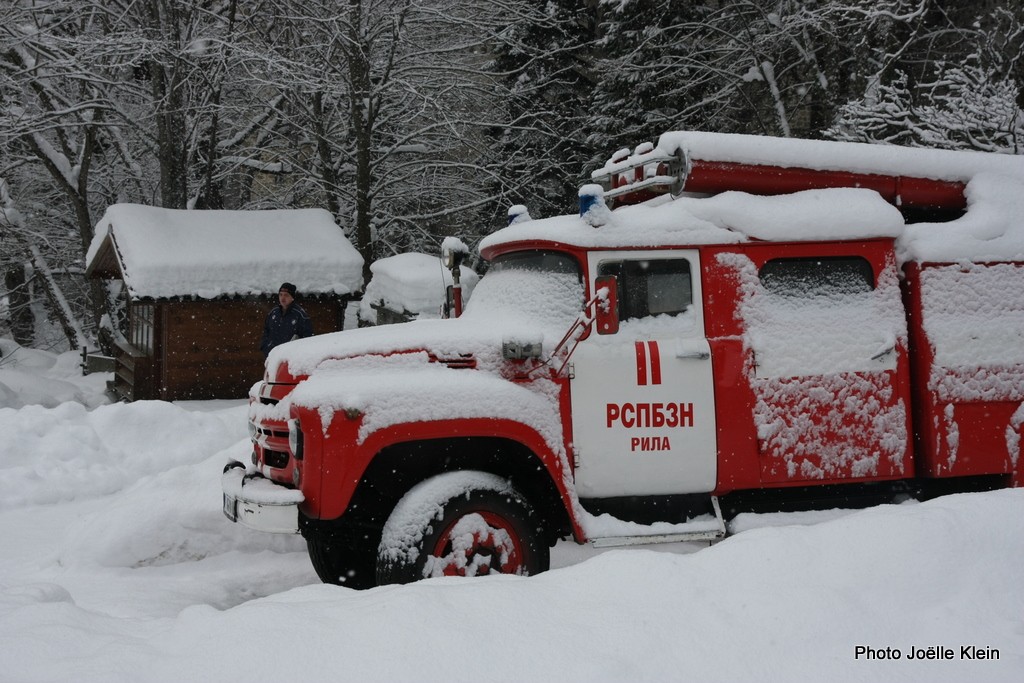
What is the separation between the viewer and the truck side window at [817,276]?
5.43 m

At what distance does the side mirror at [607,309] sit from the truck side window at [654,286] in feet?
0.93

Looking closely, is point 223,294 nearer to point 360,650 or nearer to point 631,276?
point 631,276

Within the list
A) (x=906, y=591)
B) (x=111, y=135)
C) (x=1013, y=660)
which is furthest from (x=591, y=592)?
(x=111, y=135)

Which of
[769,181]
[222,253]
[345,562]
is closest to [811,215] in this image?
[769,181]

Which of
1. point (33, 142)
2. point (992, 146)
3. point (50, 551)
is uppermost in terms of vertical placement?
point (33, 142)

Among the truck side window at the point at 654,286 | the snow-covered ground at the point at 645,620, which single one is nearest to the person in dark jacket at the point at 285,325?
the snow-covered ground at the point at 645,620

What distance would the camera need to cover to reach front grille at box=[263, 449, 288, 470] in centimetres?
493

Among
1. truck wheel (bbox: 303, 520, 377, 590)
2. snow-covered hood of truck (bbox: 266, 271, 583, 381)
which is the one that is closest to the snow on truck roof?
snow-covered hood of truck (bbox: 266, 271, 583, 381)

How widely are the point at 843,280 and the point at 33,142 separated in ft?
65.4

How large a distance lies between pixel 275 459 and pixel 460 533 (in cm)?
118

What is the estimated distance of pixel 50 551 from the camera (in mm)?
6535

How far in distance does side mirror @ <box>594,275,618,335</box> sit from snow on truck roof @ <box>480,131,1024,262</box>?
0.37 metres

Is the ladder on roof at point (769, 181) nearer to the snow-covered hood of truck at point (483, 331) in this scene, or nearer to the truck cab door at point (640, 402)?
the truck cab door at point (640, 402)

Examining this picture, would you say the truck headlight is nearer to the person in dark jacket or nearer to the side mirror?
the side mirror
